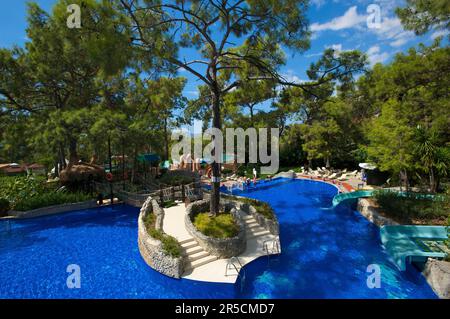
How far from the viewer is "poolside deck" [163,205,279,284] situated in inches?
361

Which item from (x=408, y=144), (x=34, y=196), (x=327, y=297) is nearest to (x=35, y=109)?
(x=34, y=196)

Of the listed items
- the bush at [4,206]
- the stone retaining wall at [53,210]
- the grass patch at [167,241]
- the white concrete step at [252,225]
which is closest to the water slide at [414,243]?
the white concrete step at [252,225]

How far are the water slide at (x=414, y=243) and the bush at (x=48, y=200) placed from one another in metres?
19.8

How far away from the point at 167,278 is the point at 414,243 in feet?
33.9

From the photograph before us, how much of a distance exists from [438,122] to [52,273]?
2005cm

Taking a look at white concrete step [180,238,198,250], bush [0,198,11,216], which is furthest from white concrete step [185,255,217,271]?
bush [0,198,11,216]

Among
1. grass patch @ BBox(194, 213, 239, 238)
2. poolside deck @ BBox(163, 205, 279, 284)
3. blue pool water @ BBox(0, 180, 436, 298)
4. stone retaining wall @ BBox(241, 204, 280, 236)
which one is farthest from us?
stone retaining wall @ BBox(241, 204, 280, 236)

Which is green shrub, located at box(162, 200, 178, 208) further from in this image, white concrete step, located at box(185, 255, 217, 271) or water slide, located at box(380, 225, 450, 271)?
water slide, located at box(380, 225, 450, 271)

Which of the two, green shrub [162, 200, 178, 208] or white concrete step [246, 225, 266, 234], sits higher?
green shrub [162, 200, 178, 208]


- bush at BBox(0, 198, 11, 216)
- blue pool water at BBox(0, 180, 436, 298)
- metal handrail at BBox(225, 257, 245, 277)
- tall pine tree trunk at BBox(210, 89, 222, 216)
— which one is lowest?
blue pool water at BBox(0, 180, 436, 298)

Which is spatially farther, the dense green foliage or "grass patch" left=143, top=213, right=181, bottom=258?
the dense green foliage

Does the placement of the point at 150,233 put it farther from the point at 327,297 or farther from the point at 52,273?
the point at 327,297

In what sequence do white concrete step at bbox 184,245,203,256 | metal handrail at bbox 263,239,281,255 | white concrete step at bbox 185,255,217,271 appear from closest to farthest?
white concrete step at bbox 185,255,217,271 → white concrete step at bbox 184,245,203,256 → metal handrail at bbox 263,239,281,255

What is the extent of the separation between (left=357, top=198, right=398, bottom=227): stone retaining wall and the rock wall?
4.85 meters
